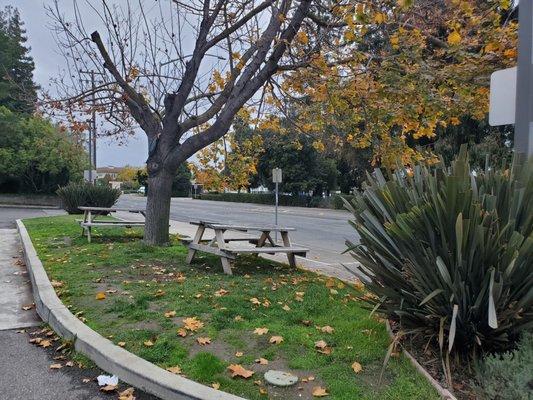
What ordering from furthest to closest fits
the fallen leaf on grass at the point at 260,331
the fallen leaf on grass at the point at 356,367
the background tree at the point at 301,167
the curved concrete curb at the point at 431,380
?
the background tree at the point at 301,167 → the fallen leaf on grass at the point at 260,331 → the fallen leaf on grass at the point at 356,367 → the curved concrete curb at the point at 431,380

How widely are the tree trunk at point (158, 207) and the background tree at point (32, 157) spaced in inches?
1113

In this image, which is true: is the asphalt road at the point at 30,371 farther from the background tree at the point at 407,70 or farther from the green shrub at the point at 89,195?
the green shrub at the point at 89,195

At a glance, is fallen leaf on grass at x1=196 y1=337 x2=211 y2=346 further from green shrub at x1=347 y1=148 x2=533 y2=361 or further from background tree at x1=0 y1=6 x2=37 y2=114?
background tree at x1=0 y1=6 x2=37 y2=114

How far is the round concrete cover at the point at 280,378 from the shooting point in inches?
145

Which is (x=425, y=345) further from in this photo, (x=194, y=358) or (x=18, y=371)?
(x=18, y=371)

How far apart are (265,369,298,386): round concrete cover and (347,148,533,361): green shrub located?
103 centimetres

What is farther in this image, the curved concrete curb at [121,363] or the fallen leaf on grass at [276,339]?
the fallen leaf on grass at [276,339]

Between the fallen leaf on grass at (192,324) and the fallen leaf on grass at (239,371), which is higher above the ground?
the fallen leaf on grass at (192,324)

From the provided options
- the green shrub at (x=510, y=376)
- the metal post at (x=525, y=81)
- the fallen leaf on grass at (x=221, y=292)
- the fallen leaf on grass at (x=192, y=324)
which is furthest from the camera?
the fallen leaf on grass at (x=221, y=292)

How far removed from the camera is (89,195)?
19.8 meters

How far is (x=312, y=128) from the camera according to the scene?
33.2 ft

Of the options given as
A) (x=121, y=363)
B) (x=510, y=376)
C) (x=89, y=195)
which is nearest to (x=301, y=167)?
(x=89, y=195)

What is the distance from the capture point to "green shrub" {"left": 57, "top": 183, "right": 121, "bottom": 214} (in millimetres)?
19500

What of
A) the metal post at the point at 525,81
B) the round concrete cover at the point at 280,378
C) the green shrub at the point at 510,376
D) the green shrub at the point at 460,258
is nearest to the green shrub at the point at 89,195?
the green shrub at the point at 460,258
